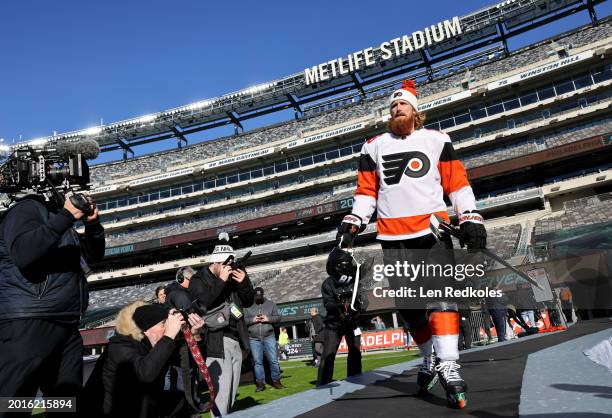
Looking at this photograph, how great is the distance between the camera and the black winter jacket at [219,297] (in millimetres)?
4355

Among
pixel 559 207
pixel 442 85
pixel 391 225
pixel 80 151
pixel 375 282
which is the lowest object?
pixel 375 282

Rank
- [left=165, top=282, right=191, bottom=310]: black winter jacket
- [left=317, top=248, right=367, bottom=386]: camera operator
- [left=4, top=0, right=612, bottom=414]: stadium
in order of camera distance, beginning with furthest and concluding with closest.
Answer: [left=4, top=0, right=612, bottom=414]: stadium → [left=317, top=248, right=367, bottom=386]: camera operator → [left=165, top=282, right=191, bottom=310]: black winter jacket

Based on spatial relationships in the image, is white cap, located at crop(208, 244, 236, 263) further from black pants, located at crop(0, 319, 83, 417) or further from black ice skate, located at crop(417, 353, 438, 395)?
black ice skate, located at crop(417, 353, 438, 395)

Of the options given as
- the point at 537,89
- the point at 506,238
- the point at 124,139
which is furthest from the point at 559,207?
the point at 124,139

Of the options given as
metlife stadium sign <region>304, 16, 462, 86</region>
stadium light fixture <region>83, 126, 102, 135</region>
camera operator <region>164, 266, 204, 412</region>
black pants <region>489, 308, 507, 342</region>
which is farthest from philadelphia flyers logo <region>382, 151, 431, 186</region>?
stadium light fixture <region>83, 126, 102, 135</region>

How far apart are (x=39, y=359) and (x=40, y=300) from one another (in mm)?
309

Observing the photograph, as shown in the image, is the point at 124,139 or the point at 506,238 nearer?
the point at 506,238

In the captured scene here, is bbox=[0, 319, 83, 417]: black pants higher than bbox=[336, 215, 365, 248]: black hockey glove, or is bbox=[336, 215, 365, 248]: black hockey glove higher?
bbox=[336, 215, 365, 248]: black hockey glove

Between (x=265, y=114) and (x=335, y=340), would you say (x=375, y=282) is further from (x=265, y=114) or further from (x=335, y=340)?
(x=265, y=114)

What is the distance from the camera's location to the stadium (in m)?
30.9

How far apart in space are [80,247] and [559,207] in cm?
3486

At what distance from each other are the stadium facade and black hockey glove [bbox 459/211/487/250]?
19294 millimetres

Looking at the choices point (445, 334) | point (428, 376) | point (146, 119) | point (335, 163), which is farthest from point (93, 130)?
point (445, 334)

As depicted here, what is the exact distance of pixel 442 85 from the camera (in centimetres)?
4112
